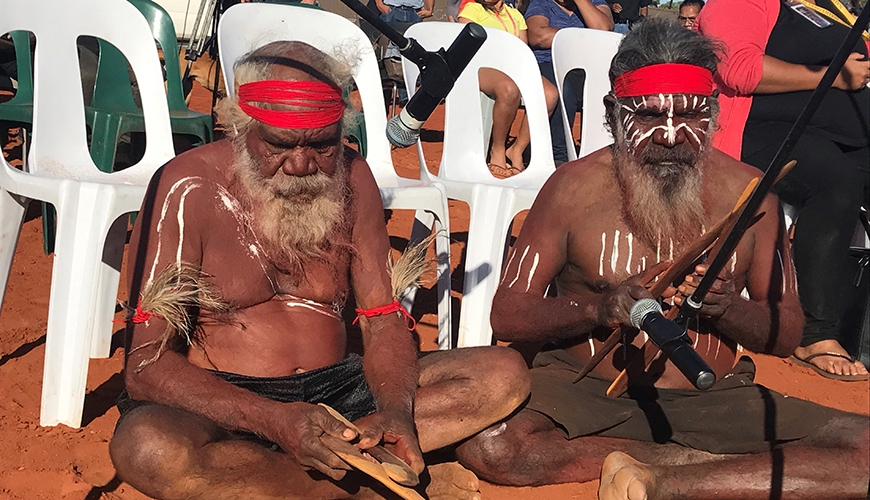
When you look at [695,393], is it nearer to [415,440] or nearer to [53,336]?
[415,440]

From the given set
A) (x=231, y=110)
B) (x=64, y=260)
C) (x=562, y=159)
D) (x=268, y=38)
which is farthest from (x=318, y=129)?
(x=562, y=159)

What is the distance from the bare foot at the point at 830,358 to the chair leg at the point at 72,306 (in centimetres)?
347

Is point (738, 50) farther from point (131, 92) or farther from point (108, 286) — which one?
point (131, 92)

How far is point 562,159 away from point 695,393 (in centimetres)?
493

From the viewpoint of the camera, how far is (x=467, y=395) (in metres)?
3.28

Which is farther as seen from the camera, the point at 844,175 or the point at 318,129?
the point at 844,175

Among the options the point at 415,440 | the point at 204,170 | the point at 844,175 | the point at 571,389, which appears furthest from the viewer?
the point at 844,175

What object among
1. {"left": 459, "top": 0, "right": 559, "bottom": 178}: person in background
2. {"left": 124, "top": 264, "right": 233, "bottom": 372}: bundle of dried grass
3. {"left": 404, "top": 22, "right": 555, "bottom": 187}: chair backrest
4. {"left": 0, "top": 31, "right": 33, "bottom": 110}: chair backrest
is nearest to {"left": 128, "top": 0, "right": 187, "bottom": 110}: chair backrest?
{"left": 0, "top": 31, "right": 33, "bottom": 110}: chair backrest

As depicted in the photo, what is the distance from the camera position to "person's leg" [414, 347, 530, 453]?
3.26m

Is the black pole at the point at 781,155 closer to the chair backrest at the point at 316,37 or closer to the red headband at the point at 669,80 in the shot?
the red headband at the point at 669,80

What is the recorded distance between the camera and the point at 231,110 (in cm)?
319

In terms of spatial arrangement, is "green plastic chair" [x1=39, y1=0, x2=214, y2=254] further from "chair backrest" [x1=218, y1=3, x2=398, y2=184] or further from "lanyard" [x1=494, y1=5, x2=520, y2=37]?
"lanyard" [x1=494, y1=5, x2=520, y2=37]

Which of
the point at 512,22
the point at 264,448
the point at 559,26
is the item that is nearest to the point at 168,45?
the point at 512,22

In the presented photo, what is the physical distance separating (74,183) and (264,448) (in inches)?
52.5
